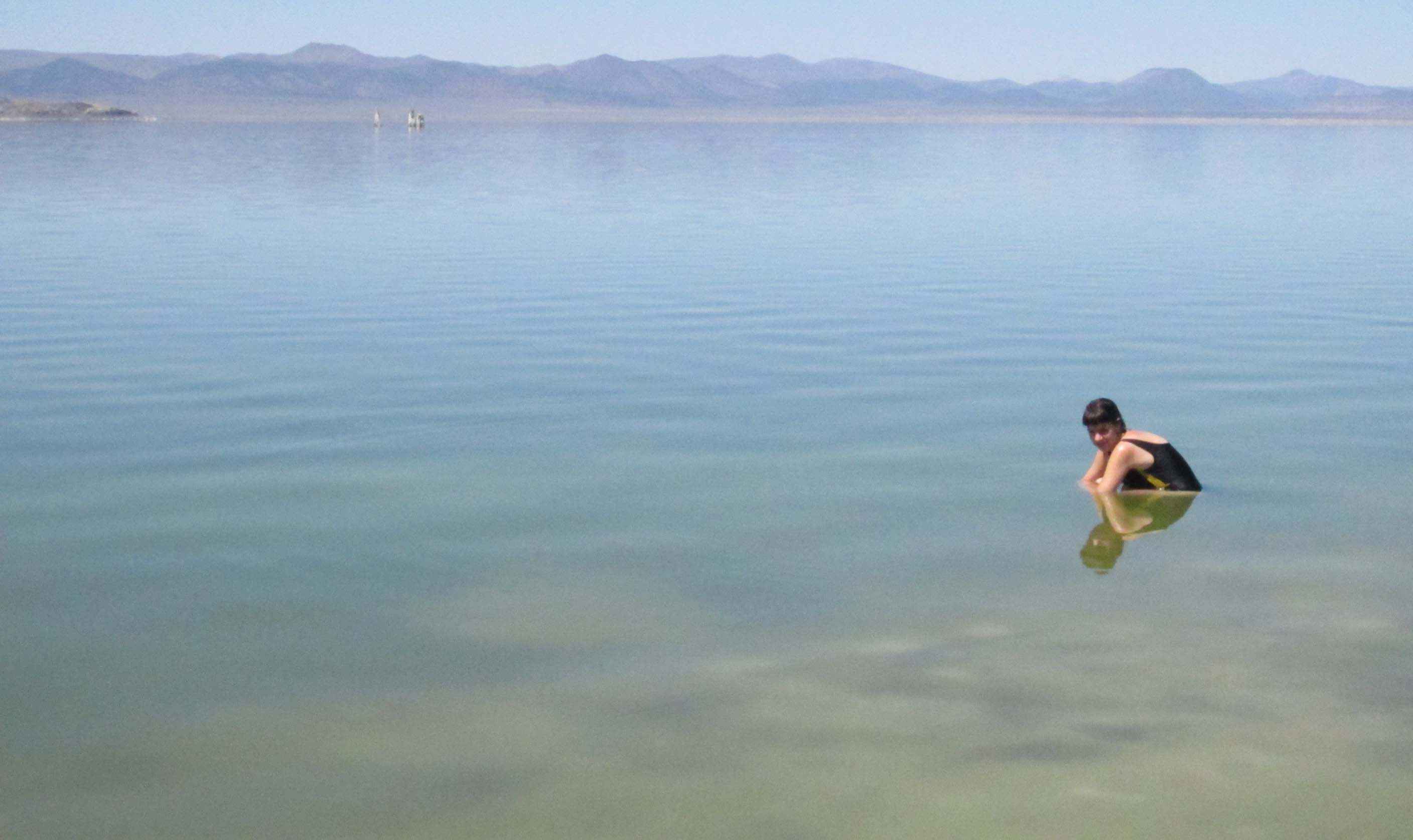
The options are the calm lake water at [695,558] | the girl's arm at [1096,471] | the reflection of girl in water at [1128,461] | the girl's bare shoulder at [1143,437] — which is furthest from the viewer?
the girl's arm at [1096,471]

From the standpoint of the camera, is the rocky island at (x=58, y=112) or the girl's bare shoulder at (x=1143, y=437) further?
the rocky island at (x=58, y=112)

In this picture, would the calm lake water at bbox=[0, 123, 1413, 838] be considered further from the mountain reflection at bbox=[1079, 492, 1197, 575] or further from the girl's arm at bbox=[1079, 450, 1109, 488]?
the girl's arm at bbox=[1079, 450, 1109, 488]

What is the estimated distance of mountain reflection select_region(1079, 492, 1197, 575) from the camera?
9.40 metres

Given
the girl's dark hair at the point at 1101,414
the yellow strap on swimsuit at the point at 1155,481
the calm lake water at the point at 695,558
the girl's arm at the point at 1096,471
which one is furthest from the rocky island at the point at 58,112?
the girl's dark hair at the point at 1101,414

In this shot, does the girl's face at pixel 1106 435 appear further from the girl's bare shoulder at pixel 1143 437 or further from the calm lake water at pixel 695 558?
the calm lake water at pixel 695 558

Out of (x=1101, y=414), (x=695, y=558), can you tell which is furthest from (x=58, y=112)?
(x=1101, y=414)

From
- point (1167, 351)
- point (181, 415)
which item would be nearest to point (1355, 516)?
point (1167, 351)

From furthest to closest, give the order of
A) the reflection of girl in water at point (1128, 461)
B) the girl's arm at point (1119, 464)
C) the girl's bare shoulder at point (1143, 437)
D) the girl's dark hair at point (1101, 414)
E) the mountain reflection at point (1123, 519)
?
the girl's bare shoulder at point (1143, 437), the girl's arm at point (1119, 464), the reflection of girl in water at point (1128, 461), the girl's dark hair at point (1101, 414), the mountain reflection at point (1123, 519)

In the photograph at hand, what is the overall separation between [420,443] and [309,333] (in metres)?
5.50

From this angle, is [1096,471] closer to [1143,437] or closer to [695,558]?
[1143,437]

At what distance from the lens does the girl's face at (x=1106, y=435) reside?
10000mm

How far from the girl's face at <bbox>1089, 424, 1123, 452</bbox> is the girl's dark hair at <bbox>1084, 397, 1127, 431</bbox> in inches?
1.0

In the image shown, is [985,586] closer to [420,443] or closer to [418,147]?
[420,443]

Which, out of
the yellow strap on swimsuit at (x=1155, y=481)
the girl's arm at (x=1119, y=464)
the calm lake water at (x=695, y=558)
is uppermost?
the girl's arm at (x=1119, y=464)
